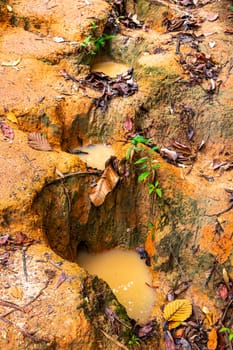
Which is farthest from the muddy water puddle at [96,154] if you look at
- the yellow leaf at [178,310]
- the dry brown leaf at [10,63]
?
the yellow leaf at [178,310]

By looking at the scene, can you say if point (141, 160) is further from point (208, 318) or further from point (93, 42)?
point (93, 42)

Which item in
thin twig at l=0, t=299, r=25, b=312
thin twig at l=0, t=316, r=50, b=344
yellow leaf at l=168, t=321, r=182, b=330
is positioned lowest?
yellow leaf at l=168, t=321, r=182, b=330

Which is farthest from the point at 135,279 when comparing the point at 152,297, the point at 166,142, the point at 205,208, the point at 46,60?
the point at 46,60

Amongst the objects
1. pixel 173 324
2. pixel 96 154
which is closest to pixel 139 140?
pixel 96 154

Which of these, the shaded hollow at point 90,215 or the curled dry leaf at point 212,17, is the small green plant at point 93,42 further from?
the shaded hollow at point 90,215

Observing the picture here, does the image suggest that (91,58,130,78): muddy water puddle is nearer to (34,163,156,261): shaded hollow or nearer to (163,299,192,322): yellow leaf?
(34,163,156,261): shaded hollow

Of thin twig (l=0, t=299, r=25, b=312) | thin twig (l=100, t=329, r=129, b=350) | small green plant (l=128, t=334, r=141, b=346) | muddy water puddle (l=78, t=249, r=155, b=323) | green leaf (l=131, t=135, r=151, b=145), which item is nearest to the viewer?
thin twig (l=0, t=299, r=25, b=312)

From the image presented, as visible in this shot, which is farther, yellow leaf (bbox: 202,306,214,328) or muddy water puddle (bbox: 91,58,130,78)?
muddy water puddle (bbox: 91,58,130,78)

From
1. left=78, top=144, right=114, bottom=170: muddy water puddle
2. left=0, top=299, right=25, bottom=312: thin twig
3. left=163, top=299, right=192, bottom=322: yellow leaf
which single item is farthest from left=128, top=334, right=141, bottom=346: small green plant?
left=78, top=144, right=114, bottom=170: muddy water puddle
